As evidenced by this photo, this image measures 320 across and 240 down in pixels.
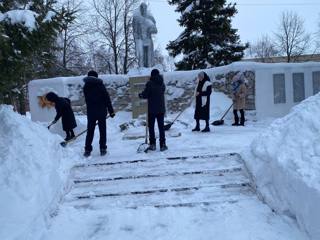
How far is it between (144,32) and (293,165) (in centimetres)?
982

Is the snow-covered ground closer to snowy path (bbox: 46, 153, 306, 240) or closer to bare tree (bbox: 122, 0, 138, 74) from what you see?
snowy path (bbox: 46, 153, 306, 240)

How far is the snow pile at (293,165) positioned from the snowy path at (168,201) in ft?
0.66

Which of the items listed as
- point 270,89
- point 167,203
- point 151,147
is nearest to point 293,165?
point 167,203

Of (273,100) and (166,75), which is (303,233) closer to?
(273,100)

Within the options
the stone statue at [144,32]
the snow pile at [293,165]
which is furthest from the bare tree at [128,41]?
the snow pile at [293,165]

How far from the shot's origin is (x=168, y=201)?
5.86 meters

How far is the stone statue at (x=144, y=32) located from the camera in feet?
46.5

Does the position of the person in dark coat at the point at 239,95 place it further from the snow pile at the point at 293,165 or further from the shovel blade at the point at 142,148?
the snow pile at the point at 293,165

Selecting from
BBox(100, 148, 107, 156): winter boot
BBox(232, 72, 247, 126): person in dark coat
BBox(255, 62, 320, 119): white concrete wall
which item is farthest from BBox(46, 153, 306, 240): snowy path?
BBox(255, 62, 320, 119): white concrete wall

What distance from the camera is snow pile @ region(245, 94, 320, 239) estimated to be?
4555 mm

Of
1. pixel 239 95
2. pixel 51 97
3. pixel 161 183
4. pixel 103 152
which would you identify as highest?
pixel 51 97

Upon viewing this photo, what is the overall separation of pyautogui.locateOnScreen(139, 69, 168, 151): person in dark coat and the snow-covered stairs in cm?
80

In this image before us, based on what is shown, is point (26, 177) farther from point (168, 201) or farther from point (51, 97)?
point (51, 97)

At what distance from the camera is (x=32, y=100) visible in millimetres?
15438
